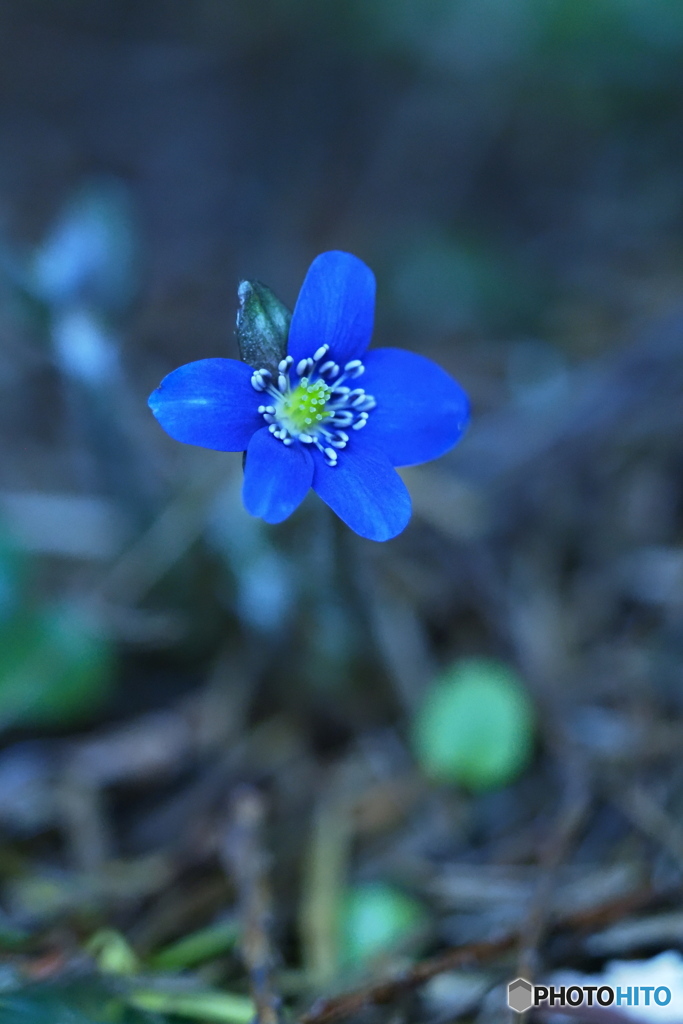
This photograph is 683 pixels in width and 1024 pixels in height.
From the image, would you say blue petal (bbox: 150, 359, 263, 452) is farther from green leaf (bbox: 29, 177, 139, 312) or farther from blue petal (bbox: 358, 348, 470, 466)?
green leaf (bbox: 29, 177, 139, 312)

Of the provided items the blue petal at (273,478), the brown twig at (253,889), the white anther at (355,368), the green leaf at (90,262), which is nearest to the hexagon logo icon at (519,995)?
the brown twig at (253,889)

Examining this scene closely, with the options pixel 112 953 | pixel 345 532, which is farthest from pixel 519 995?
pixel 345 532

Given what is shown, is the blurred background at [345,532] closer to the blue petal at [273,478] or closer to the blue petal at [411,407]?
the blue petal at [411,407]

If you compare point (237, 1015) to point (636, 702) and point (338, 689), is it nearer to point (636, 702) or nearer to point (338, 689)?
point (338, 689)

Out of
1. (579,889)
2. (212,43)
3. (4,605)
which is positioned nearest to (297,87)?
(212,43)

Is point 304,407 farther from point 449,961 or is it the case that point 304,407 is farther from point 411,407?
point 449,961
